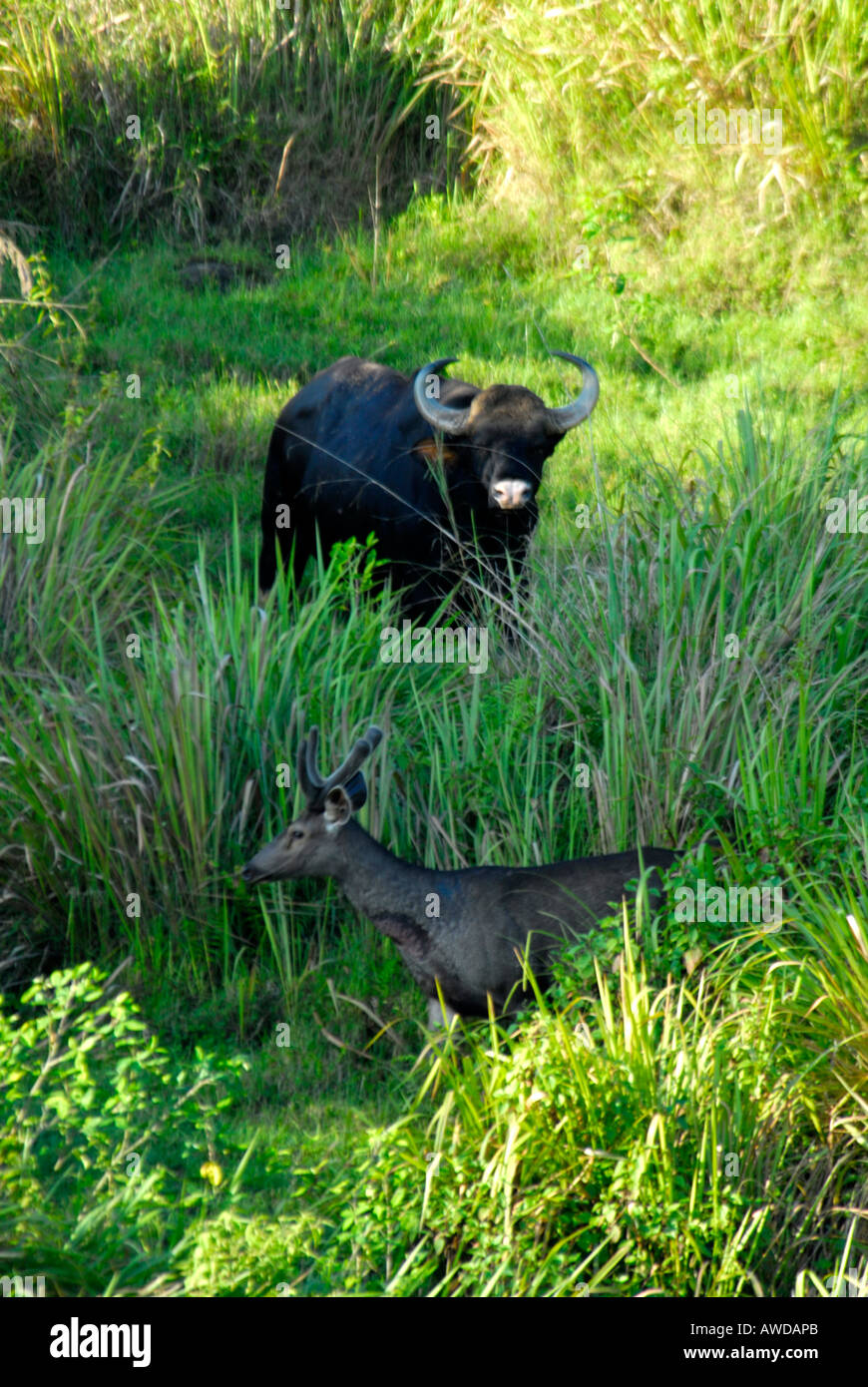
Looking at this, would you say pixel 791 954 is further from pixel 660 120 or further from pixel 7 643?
pixel 660 120

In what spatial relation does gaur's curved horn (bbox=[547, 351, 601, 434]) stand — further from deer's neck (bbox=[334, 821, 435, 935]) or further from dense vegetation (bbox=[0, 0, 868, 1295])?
deer's neck (bbox=[334, 821, 435, 935])

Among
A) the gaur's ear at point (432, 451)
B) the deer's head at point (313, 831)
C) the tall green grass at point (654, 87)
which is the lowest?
the deer's head at point (313, 831)

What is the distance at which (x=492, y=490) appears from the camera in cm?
820

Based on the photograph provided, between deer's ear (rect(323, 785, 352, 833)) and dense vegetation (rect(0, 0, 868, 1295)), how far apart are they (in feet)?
1.61

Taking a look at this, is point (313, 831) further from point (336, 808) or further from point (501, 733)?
point (501, 733)

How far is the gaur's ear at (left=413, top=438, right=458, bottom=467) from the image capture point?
867 centimetres

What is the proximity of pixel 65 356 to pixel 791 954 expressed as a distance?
26.1 ft

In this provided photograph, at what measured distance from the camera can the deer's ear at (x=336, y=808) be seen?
5953 mm

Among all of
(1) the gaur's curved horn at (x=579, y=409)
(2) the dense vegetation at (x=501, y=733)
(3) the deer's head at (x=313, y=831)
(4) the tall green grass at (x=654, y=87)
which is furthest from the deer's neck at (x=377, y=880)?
(4) the tall green grass at (x=654, y=87)

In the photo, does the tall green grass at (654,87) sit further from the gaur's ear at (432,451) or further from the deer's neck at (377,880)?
the deer's neck at (377,880)

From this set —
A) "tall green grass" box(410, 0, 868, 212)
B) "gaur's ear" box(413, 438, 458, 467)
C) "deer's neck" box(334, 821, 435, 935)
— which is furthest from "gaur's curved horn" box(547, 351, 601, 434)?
"tall green grass" box(410, 0, 868, 212)

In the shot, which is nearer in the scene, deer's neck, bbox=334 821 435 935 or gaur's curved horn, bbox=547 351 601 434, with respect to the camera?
deer's neck, bbox=334 821 435 935

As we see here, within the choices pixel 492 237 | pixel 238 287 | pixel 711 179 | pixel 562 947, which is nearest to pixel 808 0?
pixel 711 179

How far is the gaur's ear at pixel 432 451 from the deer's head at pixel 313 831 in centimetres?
306
